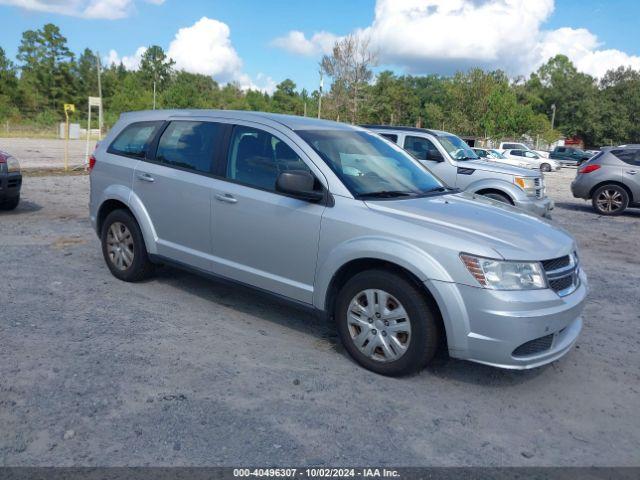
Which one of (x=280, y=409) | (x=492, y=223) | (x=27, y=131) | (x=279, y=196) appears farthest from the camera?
(x=27, y=131)

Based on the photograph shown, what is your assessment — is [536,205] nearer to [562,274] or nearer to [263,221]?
[562,274]

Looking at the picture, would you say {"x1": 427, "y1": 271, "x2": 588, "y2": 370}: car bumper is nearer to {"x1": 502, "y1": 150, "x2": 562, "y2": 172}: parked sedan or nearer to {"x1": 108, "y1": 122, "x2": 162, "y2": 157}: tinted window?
{"x1": 108, "y1": 122, "x2": 162, "y2": 157}: tinted window

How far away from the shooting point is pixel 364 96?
44.1 meters

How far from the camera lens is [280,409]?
3471 mm

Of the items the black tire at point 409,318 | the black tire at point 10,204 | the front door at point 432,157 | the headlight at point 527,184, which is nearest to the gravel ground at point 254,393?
the black tire at point 409,318

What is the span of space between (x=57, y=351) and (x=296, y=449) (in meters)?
2.14

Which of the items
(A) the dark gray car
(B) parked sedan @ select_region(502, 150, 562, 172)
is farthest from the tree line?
(A) the dark gray car

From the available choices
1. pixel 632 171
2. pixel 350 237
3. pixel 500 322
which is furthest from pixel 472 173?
pixel 500 322

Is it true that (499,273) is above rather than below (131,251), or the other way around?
above

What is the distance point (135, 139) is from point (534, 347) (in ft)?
14.1

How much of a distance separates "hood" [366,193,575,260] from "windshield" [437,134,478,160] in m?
6.37

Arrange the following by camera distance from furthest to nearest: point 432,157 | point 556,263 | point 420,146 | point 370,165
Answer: point 420,146, point 432,157, point 370,165, point 556,263

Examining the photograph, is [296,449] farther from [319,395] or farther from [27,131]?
[27,131]

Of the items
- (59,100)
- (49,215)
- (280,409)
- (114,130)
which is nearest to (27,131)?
(59,100)
